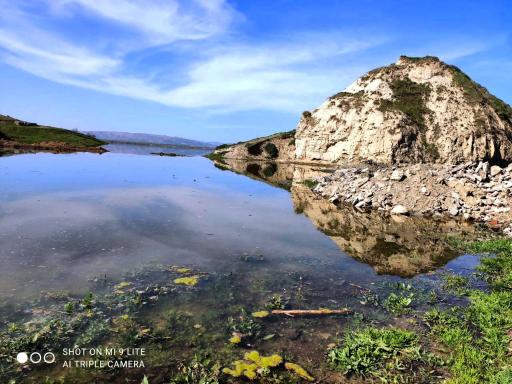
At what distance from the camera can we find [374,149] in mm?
83375

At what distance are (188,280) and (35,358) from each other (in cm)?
516

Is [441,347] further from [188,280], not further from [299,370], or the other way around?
[188,280]

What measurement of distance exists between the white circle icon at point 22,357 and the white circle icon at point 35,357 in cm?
11

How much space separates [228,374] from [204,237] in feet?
35.7

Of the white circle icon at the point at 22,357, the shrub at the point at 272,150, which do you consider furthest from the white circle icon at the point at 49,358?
the shrub at the point at 272,150

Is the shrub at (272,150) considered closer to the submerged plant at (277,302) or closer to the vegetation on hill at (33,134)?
the vegetation on hill at (33,134)

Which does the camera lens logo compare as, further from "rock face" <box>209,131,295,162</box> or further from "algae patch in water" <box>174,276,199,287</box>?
"rock face" <box>209,131,295,162</box>

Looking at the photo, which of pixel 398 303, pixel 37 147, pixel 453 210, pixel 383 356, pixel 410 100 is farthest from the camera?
pixel 37 147

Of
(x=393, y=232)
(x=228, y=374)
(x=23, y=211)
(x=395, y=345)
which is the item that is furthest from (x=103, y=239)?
(x=393, y=232)

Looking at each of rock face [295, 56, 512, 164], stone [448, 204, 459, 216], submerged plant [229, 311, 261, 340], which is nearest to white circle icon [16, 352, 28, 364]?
submerged plant [229, 311, 261, 340]

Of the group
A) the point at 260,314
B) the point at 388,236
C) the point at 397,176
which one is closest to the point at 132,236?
the point at 260,314

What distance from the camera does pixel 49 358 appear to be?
750 cm

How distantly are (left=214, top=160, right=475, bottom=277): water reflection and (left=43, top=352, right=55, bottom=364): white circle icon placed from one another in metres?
11.7

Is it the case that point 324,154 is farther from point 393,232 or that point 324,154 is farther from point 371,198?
point 393,232
